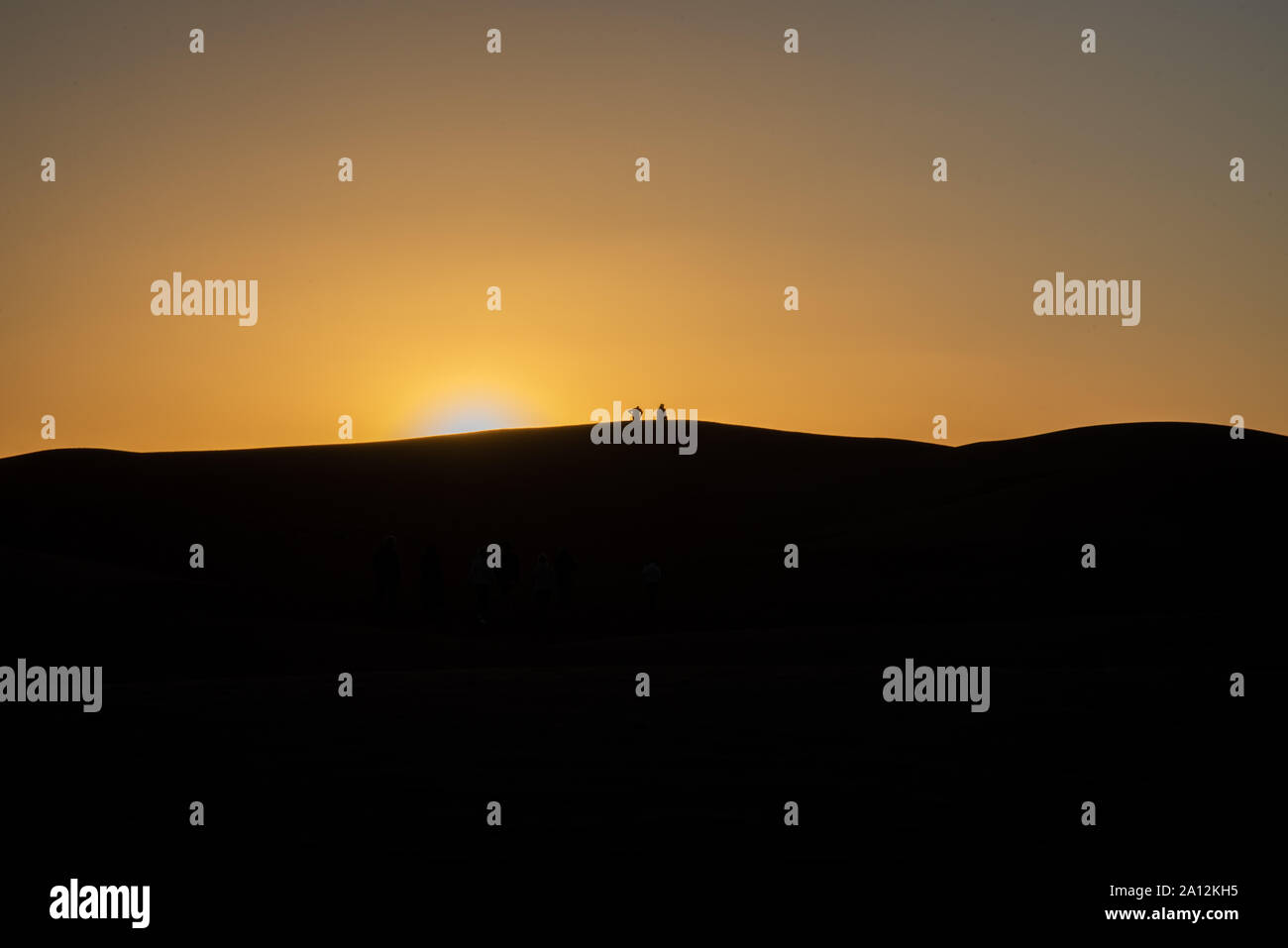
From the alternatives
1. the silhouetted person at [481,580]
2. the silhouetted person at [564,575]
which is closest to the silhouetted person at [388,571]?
the silhouetted person at [481,580]

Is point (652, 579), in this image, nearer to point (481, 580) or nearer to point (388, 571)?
point (481, 580)

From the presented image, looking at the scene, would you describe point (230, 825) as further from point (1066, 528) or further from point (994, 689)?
point (1066, 528)

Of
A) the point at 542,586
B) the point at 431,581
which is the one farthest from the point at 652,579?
the point at 431,581

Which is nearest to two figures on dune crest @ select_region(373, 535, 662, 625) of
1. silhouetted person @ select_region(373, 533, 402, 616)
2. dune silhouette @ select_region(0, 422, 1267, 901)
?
silhouetted person @ select_region(373, 533, 402, 616)

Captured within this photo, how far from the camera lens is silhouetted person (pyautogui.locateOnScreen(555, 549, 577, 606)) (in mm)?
30312

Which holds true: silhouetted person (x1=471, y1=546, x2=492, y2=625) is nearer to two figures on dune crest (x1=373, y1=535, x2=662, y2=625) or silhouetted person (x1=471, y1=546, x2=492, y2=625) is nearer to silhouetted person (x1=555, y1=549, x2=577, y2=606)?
two figures on dune crest (x1=373, y1=535, x2=662, y2=625)

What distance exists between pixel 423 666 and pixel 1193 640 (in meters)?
12.3

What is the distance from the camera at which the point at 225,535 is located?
46.3 m

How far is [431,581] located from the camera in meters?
30.3

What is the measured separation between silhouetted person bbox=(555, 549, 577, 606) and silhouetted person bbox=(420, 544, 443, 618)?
2681 mm

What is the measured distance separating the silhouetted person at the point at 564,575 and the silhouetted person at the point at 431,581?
2.68m

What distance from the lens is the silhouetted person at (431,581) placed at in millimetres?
30250
